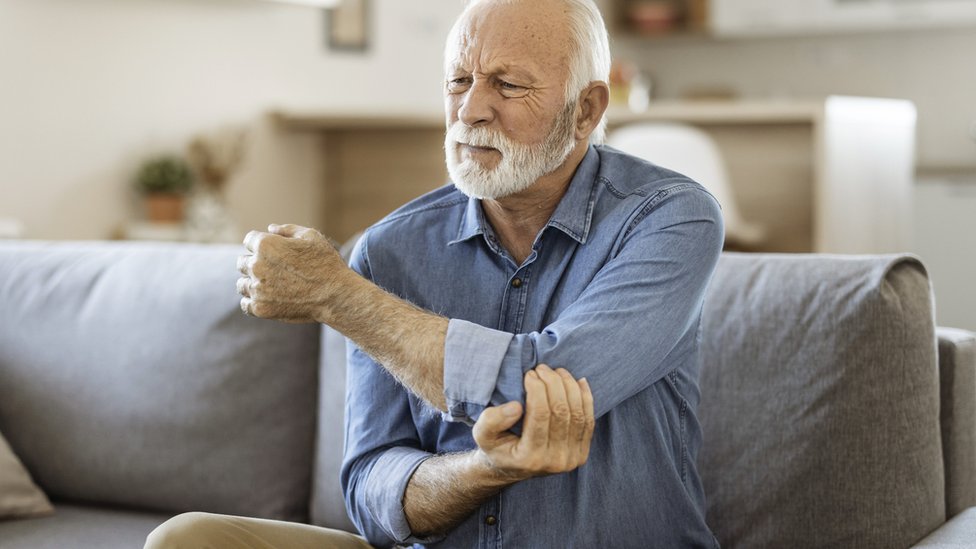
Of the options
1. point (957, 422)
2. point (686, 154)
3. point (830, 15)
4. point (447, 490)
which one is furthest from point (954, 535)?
point (830, 15)

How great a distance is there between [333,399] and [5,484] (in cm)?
54

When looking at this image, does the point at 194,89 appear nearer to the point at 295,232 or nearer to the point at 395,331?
the point at 295,232

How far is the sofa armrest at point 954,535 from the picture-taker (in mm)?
1394

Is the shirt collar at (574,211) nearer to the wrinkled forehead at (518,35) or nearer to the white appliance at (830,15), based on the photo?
the wrinkled forehead at (518,35)

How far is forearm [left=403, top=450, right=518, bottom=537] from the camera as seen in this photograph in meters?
1.31

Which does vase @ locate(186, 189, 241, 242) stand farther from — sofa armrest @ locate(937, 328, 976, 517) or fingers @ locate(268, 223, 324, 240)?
sofa armrest @ locate(937, 328, 976, 517)

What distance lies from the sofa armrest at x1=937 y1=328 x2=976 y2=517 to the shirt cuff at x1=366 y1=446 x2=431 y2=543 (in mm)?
729

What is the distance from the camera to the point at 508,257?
1.48m

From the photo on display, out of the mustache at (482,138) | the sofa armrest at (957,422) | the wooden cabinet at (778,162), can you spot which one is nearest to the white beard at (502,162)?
the mustache at (482,138)

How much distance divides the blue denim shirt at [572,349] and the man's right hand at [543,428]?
0.04 metres

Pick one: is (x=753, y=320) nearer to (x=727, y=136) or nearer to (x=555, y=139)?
(x=555, y=139)

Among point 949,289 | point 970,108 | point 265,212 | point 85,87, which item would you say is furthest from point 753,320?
point 970,108

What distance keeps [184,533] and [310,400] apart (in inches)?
23.4

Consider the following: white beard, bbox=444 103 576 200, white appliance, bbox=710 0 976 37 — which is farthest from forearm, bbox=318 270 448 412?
white appliance, bbox=710 0 976 37
